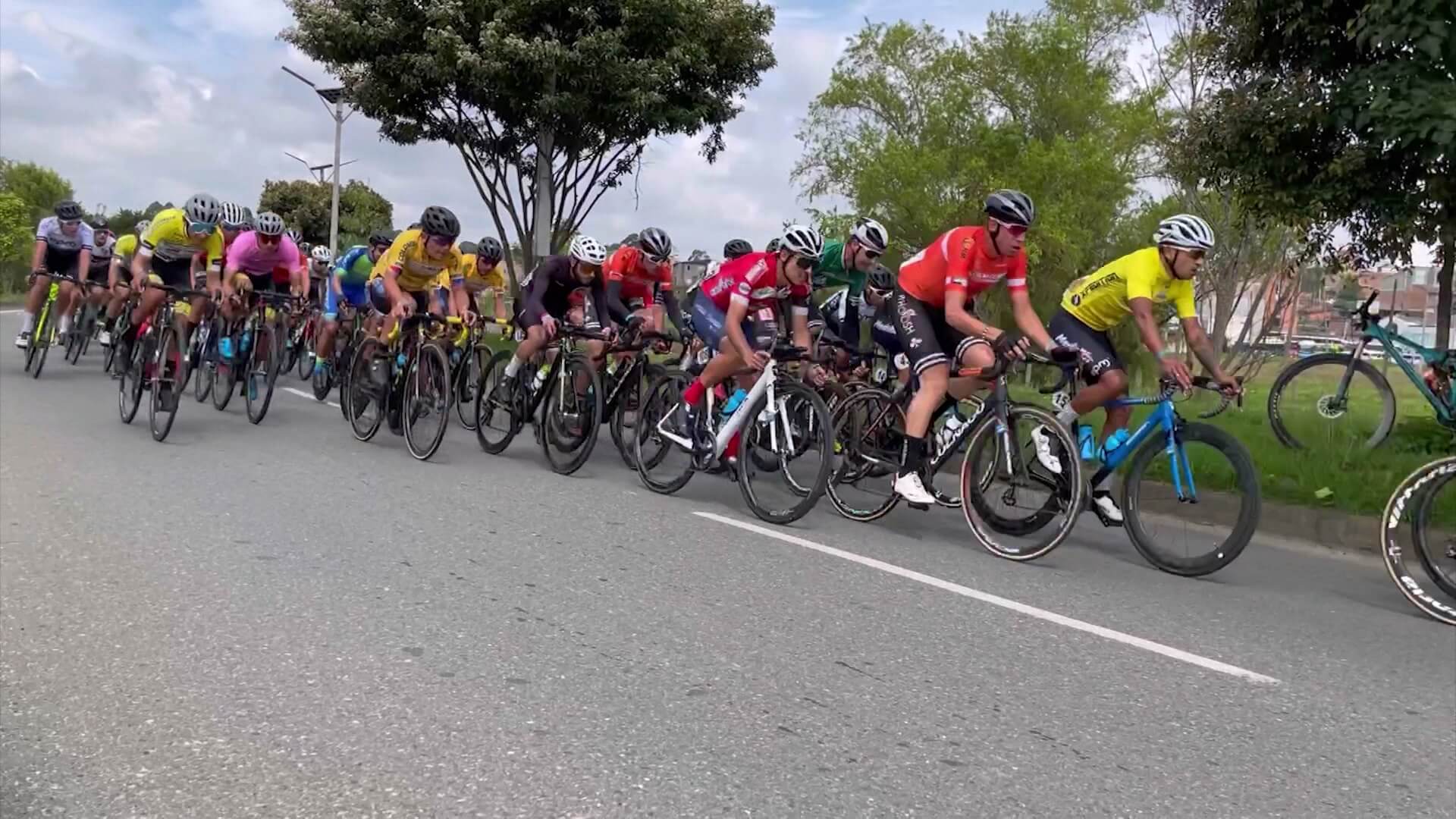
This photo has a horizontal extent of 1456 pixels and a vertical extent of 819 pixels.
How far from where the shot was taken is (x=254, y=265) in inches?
434

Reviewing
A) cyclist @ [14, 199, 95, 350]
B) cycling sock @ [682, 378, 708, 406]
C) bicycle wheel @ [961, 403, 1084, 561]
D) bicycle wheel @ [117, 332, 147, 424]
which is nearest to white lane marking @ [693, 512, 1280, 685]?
bicycle wheel @ [961, 403, 1084, 561]

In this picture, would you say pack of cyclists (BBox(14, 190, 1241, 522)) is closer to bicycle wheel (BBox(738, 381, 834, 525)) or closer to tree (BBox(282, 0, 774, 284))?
bicycle wheel (BBox(738, 381, 834, 525))

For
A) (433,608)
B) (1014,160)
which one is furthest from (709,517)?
(1014,160)

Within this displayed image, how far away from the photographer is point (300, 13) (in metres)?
18.9

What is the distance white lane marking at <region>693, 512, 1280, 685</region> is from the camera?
458 cm

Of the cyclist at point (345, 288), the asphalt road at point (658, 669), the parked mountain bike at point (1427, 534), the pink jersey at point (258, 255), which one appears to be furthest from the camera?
the cyclist at point (345, 288)

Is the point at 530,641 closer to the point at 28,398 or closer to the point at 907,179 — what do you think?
the point at 28,398

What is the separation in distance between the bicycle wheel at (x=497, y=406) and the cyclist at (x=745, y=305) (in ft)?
5.55

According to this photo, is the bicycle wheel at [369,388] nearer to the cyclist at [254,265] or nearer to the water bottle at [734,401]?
the cyclist at [254,265]

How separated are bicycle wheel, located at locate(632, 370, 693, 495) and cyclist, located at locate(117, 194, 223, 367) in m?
3.99

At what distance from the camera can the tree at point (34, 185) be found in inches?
2810

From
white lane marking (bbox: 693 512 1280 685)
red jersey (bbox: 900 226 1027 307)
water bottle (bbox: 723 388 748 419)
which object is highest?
red jersey (bbox: 900 226 1027 307)

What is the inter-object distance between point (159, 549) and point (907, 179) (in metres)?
29.4

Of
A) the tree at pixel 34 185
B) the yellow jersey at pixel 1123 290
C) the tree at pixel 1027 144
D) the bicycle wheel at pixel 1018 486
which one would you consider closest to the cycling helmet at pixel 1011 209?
the yellow jersey at pixel 1123 290
